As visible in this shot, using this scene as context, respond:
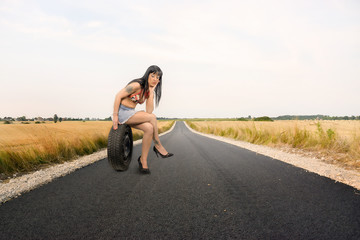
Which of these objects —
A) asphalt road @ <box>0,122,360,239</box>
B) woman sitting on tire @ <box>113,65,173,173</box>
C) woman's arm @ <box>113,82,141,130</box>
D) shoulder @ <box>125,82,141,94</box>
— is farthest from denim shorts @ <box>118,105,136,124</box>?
asphalt road @ <box>0,122,360,239</box>

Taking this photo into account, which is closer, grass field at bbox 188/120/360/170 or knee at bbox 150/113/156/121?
knee at bbox 150/113/156/121

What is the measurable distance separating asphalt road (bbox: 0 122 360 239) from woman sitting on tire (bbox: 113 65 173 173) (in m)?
1.05

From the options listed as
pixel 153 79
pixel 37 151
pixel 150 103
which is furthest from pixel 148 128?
pixel 37 151

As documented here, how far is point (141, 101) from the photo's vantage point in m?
4.70

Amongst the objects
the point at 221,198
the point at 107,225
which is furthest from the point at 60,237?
the point at 221,198

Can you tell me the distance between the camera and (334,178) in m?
4.67

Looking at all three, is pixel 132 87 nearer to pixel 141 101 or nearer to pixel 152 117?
pixel 141 101

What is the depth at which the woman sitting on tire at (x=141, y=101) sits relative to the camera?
171 inches

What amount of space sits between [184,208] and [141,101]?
2.43 meters

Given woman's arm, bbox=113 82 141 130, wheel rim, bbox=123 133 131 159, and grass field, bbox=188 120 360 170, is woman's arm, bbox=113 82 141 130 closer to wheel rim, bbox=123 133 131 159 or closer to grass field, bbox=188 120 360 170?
wheel rim, bbox=123 133 131 159

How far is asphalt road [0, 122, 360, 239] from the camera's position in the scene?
232 centimetres

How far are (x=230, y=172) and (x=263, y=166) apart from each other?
1276 mm

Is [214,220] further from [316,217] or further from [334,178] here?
[334,178]

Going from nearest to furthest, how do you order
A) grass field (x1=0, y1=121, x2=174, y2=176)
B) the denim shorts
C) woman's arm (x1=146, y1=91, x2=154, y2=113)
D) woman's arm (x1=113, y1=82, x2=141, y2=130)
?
woman's arm (x1=113, y1=82, x2=141, y2=130) < the denim shorts < woman's arm (x1=146, y1=91, x2=154, y2=113) < grass field (x1=0, y1=121, x2=174, y2=176)
